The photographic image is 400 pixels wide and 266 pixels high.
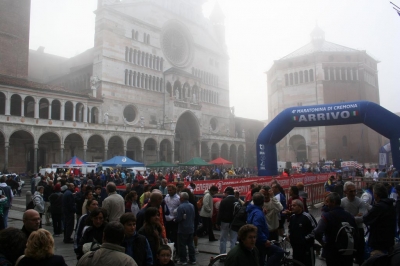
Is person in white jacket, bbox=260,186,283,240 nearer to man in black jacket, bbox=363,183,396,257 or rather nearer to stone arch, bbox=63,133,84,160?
man in black jacket, bbox=363,183,396,257

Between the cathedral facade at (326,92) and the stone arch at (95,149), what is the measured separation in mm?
27712

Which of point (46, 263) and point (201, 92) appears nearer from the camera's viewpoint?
point (46, 263)

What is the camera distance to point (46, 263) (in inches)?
129

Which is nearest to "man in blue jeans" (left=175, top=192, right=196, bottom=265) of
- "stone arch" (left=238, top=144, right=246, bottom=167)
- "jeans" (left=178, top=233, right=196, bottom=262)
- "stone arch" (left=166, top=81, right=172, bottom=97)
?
"jeans" (left=178, top=233, right=196, bottom=262)

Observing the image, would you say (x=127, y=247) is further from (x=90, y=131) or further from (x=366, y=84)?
(x=366, y=84)

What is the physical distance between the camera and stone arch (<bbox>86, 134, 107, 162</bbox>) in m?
34.2

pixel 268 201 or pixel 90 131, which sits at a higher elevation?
pixel 90 131

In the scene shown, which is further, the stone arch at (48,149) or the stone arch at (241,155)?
the stone arch at (241,155)

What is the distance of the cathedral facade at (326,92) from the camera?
46531 millimetres

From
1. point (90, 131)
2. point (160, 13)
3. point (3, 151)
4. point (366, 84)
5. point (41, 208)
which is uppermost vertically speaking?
point (160, 13)

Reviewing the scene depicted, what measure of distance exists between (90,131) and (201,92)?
20.9 meters

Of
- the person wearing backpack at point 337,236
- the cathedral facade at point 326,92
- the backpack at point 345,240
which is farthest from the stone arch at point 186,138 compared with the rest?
the backpack at point 345,240

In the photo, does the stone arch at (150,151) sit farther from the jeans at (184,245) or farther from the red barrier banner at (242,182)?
the jeans at (184,245)

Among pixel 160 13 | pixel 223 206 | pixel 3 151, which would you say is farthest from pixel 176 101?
pixel 223 206
